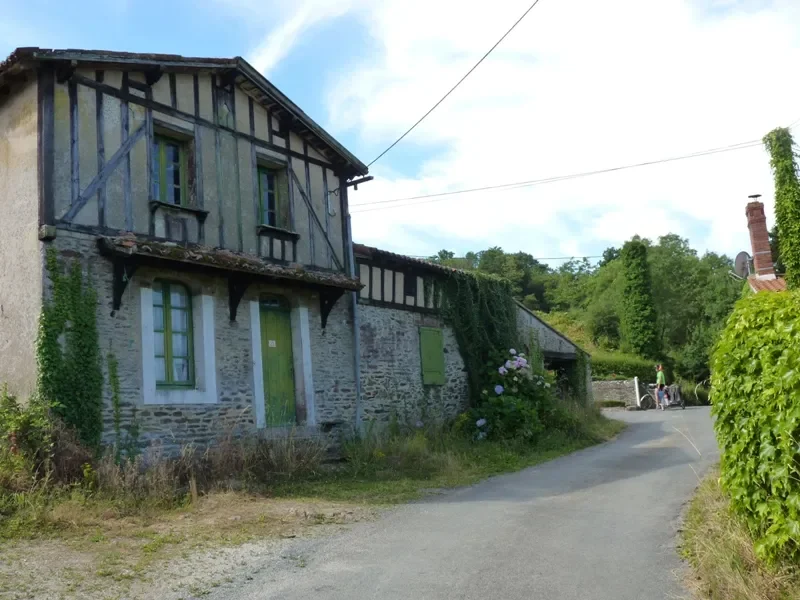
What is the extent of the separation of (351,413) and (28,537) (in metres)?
6.61

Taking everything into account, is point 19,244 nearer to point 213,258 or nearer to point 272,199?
point 213,258

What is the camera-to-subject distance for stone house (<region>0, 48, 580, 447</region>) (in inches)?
367

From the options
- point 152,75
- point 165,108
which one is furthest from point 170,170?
point 152,75

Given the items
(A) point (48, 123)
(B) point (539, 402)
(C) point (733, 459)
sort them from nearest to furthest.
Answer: (C) point (733, 459), (A) point (48, 123), (B) point (539, 402)

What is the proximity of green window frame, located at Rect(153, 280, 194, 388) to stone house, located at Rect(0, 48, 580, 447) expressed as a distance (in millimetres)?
20

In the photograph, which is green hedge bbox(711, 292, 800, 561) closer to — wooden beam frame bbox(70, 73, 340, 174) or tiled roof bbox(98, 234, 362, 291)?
tiled roof bbox(98, 234, 362, 291)

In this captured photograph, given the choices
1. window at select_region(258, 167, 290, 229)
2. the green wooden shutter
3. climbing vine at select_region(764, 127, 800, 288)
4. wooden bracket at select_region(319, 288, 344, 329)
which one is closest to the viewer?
window at select_region(258, 167, 290, 229)

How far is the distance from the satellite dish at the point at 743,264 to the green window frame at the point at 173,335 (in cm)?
1836

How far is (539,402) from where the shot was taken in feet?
50.9

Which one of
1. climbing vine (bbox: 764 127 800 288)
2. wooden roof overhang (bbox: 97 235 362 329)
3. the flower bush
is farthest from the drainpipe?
climbing vine (bbox: 764 127 800 288)

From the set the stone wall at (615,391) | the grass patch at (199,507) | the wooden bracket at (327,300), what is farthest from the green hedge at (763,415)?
the stone wall at (615,391)

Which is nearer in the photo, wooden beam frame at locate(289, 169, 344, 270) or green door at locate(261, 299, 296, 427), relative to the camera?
green door at locate(261, 299, 296, 427)

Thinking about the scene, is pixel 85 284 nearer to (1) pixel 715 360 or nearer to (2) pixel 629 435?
(1) pixel 715 360

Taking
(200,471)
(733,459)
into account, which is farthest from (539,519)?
(200,471)
